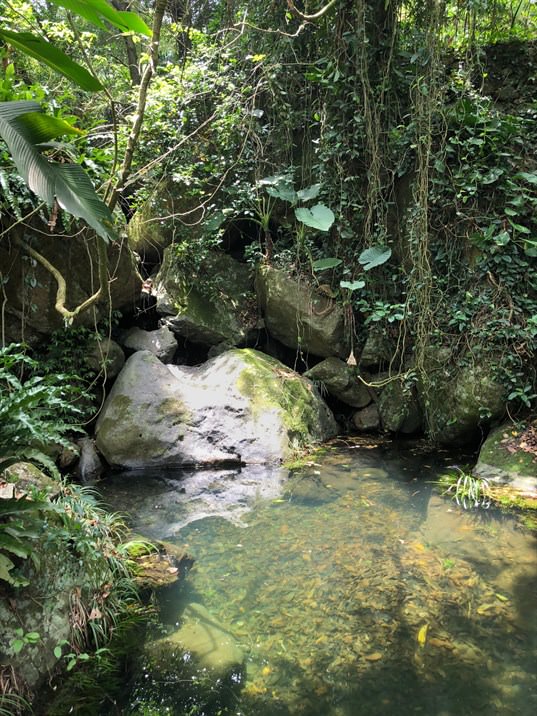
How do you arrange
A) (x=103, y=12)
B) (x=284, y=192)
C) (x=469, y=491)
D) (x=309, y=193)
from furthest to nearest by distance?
(x=284, y=192) < (x=309, y=193) < (x=469, y=491) < (x=103, y=12)

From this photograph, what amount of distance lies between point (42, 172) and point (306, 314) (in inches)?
170

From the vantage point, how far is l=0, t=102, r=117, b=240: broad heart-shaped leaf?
71.8 inches

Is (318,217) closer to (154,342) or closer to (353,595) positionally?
(154,342)

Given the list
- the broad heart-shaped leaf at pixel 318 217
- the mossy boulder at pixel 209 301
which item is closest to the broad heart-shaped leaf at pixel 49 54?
the broad heart-shaped leaf at pixel 318 217

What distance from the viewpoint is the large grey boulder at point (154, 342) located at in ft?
19.3

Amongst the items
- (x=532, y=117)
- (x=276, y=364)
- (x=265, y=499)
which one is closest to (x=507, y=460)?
(x=265, y=499)

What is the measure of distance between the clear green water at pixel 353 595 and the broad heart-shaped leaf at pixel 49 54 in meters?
2.49

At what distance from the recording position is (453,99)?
546 cm

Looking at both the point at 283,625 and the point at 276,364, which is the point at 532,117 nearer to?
the point at 276,364

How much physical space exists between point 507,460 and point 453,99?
385 centimetres

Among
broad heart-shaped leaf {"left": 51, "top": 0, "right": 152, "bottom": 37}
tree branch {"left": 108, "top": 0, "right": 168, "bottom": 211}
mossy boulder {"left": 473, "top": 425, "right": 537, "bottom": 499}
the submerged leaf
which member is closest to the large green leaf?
mossy boulder {"left": 473, "top": 425, "right": 537, "bottom": 499}

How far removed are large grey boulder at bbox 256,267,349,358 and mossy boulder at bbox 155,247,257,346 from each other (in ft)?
1.45

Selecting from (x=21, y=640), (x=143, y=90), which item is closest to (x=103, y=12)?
(x=143, y=90)

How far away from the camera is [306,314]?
6.00 meters
